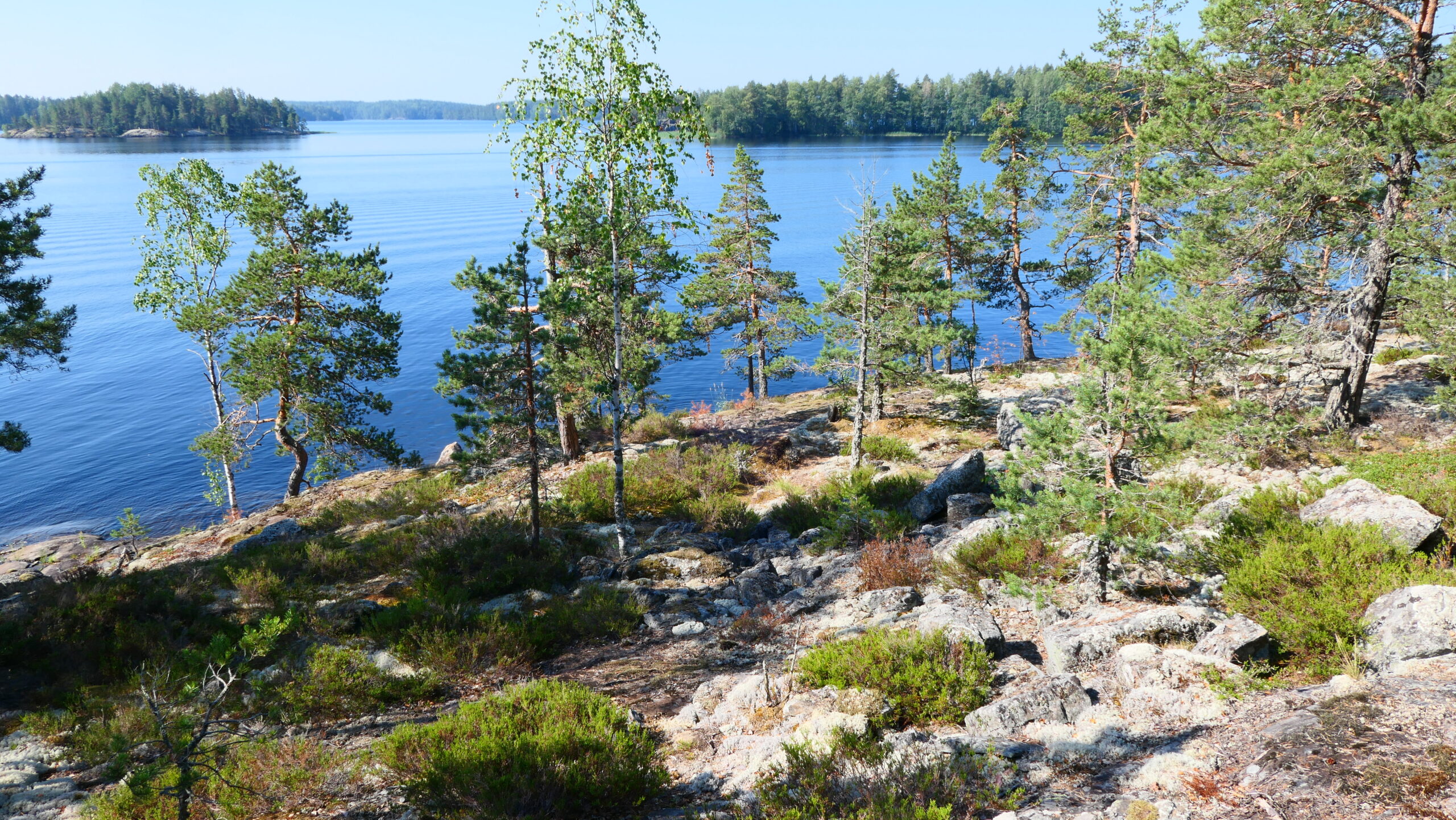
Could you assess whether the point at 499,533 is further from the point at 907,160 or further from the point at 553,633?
the point at 907,160

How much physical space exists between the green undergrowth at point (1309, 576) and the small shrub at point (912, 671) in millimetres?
2787

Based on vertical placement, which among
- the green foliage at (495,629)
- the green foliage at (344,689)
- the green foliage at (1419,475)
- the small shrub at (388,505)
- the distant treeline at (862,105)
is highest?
the distant treeline at (862,105)

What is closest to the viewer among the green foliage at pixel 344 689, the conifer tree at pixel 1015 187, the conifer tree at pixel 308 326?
the green foliage at pixel 344 689

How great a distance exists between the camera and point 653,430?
1005 inches

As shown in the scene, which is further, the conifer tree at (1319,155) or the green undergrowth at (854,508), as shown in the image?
the green undergrowth at (854,508)

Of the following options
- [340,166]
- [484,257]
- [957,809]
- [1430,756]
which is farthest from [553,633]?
[340,166]

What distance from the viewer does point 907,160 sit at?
328 ft

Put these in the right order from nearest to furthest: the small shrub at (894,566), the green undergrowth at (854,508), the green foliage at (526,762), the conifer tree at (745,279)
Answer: the green foliage at (526,762) < the small shrub at (894,566) < the green undergrowth at (854,508) < the conifer tree at (745,279)

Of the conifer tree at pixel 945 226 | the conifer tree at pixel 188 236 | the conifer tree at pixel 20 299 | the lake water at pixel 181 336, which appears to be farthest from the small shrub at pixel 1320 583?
the conifer tree at pixel 188 236

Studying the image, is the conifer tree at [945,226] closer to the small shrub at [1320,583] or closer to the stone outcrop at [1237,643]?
the small shrub at [1320,583]

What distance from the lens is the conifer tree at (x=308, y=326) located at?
1911 centimetres

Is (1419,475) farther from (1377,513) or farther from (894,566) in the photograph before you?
(894,566)

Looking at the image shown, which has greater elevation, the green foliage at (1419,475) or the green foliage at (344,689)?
the green foliage at (1419,475)

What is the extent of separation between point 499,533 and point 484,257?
1774 inches
